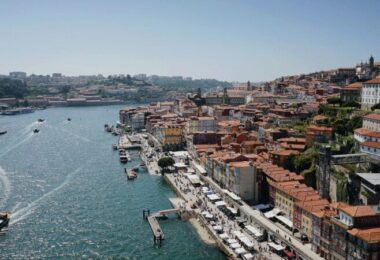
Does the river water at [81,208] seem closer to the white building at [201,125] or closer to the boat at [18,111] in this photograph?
the white building at [201,125]

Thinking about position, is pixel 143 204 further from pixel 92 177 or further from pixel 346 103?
pixel 346 103

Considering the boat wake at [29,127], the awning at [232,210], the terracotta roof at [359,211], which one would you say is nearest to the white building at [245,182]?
the awning at [232,210]

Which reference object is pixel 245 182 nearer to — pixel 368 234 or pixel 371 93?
pixel 368 234

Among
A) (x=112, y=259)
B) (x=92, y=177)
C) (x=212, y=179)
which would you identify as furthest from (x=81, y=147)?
(x=112, y=259)

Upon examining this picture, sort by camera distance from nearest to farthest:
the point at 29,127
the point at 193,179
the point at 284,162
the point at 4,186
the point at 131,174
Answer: the point at 284,162
the point at 193,179
the point at 4,186
the point at 131,174
the point at 29,127

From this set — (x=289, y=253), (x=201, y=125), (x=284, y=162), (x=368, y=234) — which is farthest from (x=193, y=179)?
(x=368, y=234)

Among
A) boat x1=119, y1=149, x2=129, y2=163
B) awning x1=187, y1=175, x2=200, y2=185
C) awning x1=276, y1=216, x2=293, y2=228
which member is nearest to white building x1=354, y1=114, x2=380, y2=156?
awning x1=276, y1=216, x2=293, y2=228

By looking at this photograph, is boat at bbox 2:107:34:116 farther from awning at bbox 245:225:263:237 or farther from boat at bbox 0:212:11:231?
awning at bbox 245:225:263:237
